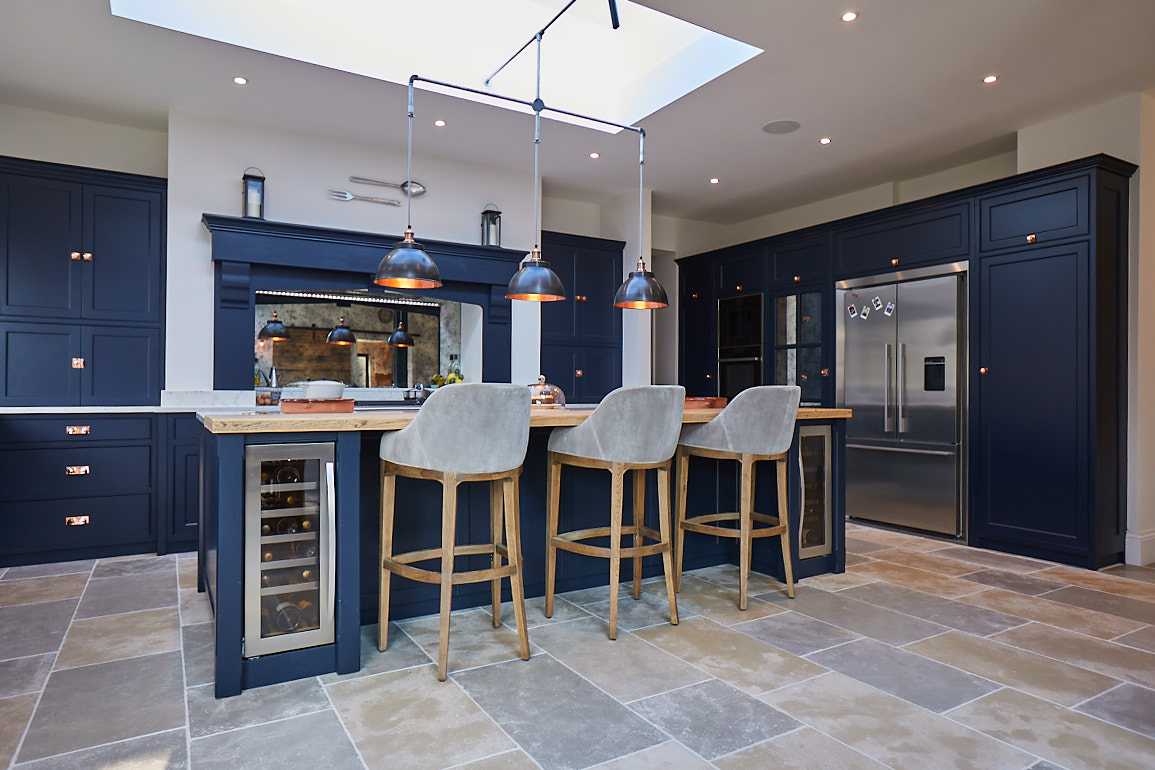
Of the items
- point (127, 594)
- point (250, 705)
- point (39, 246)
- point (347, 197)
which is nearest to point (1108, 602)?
point (250, 705)

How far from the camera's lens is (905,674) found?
2.35 m

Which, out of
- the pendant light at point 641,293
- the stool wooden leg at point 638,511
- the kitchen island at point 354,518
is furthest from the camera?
the pendant light at point 641,293

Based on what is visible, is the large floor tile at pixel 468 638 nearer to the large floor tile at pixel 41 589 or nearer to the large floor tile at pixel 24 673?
the large floor tile at pixel 24 673

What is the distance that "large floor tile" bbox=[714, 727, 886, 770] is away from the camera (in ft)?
5.78

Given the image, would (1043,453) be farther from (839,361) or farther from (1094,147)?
(1094,147)

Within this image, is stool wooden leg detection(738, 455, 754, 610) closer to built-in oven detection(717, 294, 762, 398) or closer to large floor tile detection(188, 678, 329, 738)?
large floor tile detection(188, 678, 329, 738)

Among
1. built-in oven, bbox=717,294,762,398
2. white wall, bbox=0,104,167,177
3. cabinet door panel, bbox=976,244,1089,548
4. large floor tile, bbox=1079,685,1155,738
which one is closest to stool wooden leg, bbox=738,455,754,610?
large floor tile, bbox=1079,685,1155,738

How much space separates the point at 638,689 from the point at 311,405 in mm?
1499

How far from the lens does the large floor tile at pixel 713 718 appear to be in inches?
74.3

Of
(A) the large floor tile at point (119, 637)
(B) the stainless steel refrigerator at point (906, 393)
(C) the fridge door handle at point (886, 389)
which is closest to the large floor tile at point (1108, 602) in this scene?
(B) the stainless steel refrigerator at point (906, 393)

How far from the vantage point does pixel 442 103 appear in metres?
4.17

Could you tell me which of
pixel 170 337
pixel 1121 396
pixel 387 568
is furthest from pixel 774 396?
pixel 170 337

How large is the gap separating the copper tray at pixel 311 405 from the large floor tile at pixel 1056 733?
2248 mm

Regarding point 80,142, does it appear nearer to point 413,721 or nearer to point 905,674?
point 413,721
